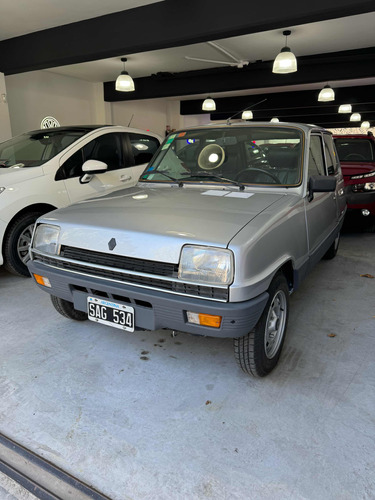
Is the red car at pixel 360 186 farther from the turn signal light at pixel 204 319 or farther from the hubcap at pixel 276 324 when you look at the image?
the turn signal light at pixel 204 319

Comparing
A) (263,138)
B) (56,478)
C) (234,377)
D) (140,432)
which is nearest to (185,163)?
(263,138)

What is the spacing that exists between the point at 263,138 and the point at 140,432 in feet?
7.41

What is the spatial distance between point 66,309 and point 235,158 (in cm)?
178

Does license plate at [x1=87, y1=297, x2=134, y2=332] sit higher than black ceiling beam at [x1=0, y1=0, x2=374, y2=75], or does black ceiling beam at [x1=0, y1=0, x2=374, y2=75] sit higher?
black ceiling beam at [x1=0, y1=0, x2=374, y2=75]

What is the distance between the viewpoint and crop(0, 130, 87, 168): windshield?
4.11 metres

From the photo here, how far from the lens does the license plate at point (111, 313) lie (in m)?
1.98

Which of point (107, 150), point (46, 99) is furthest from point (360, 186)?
point (46, 99)

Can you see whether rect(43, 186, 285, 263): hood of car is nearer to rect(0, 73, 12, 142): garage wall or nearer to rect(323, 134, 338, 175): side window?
rect(323, 134, 338, 175): side window

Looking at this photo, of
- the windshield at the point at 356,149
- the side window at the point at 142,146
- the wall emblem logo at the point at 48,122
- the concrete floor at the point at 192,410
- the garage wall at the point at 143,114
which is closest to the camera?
the concrete floor at the point at 192,410

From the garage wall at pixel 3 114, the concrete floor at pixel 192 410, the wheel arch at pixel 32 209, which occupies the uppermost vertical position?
the garage wall at pixel 3 114

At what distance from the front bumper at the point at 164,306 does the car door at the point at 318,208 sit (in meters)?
1.10

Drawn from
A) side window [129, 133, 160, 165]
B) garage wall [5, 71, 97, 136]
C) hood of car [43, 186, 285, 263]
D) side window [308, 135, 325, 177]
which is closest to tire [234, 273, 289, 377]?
hood of car [43, 186, 285, 263]

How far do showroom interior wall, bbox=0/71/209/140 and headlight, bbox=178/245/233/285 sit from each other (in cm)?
693

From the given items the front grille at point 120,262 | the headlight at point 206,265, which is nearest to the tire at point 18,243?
the front grille at point 120,262
